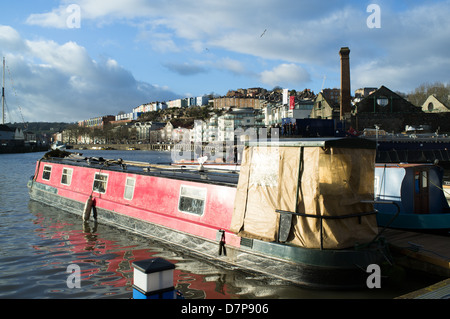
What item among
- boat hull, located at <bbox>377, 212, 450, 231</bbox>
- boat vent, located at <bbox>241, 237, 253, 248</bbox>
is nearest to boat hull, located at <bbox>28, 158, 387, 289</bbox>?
boat vent, located at <bbox>241, 237, 253, 248</bbox>

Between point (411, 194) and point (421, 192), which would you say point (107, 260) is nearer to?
point (411, 194)

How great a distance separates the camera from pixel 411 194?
1216 cm

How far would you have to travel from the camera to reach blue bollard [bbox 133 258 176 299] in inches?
186

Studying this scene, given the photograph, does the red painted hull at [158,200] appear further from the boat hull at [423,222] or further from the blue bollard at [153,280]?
the boat hull at [423,222]

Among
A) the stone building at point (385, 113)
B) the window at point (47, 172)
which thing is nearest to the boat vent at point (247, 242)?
the window at point (47, 172)

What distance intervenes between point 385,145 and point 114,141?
176510 mm

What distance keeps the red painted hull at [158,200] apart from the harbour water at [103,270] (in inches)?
31.7

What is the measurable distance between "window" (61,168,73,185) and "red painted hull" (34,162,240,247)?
204mm

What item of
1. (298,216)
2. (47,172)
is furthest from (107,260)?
(47,172)

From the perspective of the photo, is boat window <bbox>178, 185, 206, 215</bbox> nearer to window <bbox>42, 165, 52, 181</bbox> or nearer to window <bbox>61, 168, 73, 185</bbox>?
window <bbox>61, 168, 73, 185</bbox>

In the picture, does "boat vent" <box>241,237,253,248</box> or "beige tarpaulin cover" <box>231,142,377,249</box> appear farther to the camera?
"boat vent" <box>241,237,253,248</box>

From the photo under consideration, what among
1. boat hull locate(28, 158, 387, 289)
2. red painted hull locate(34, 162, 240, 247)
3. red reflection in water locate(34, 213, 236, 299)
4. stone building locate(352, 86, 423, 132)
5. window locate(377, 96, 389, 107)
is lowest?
red reflection in water locate(34, 213, 236, 299)

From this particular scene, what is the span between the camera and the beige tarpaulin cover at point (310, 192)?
7887 millimetres

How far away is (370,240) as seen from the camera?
331 inches
